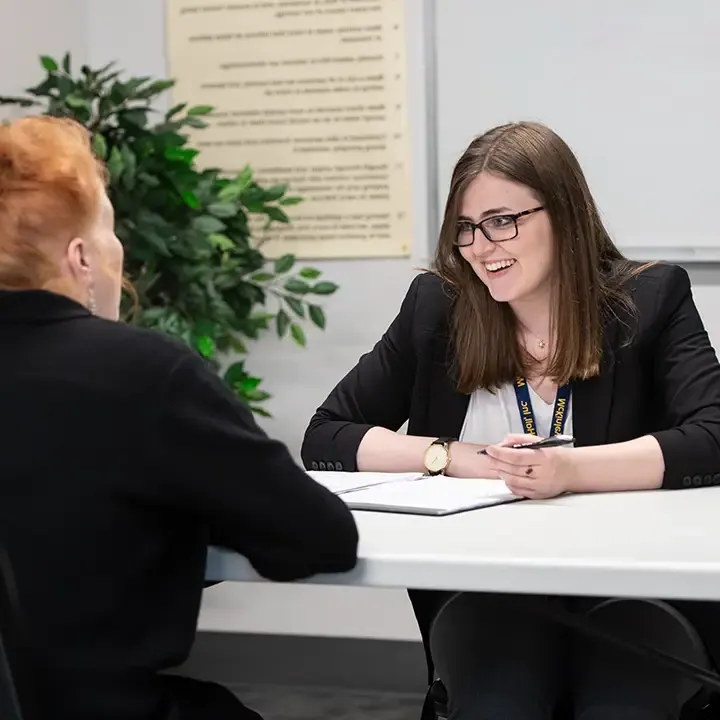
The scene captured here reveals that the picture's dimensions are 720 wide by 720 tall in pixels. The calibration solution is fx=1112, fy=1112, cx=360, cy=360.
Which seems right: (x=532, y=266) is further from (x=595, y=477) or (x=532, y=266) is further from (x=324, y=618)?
(x=324, y=618)

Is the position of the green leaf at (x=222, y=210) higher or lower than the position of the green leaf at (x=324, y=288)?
higher

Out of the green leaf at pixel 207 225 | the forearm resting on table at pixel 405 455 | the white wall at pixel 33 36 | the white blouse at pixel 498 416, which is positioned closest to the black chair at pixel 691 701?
the forearm resting on table at pixel 405 455

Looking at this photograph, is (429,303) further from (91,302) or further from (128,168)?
(128,168)

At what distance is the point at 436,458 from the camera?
180cm

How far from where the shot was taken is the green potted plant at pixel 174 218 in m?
2.97

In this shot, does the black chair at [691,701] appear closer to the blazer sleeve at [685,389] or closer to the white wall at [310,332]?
the blazer sleeve at [685,389]

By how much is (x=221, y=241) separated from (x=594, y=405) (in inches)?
58.5

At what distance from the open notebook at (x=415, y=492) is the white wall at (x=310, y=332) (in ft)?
5.37

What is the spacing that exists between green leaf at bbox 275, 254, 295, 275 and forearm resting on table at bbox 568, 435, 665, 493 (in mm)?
1814

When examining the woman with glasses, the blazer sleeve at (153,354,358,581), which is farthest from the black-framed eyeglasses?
the blazer sleeve at (153,354,358,581)

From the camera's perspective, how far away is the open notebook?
1.46 m

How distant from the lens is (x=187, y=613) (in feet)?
3.80

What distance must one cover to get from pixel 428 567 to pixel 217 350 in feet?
7.74

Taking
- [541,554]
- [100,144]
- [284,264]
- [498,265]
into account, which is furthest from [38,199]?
[284,264]
